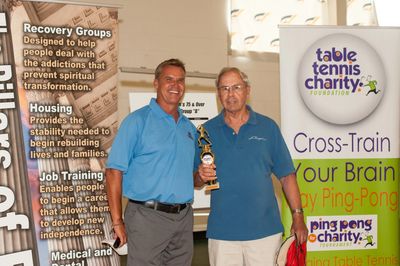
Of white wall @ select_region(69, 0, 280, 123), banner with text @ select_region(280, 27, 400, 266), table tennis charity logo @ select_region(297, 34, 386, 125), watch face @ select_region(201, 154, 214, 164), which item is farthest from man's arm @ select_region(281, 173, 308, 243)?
white wall @ select_region(69, 0, 280, 123)

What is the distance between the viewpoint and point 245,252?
251cm

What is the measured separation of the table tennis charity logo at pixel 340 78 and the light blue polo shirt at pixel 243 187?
2.44ft

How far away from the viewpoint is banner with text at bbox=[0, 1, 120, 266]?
2.60 m

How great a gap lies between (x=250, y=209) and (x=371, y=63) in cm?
142

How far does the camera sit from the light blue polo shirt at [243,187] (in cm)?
247

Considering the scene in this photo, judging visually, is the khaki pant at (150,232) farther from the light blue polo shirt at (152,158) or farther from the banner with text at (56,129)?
the banner with text at (56,129)

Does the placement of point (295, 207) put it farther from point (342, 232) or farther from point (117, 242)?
point (117, 242)

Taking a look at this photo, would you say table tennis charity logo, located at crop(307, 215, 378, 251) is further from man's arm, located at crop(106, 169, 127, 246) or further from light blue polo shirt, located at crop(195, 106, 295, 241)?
man's arm, located at crop(106, 169, 127, 246)

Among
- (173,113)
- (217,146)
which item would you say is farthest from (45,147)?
(217,146)

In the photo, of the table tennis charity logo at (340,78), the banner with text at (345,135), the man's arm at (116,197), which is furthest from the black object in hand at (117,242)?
the table tennis charity logo at (340,78)

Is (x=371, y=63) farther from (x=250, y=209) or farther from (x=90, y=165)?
(x=90, y=165)

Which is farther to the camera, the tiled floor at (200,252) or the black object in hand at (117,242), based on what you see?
the tiled floor at (200,252)

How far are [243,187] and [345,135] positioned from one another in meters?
1.06

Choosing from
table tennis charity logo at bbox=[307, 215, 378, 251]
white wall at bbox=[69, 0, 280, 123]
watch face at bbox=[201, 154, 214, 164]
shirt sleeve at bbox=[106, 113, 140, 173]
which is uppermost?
white wall at bbox=[69, 0, 280, 123]
